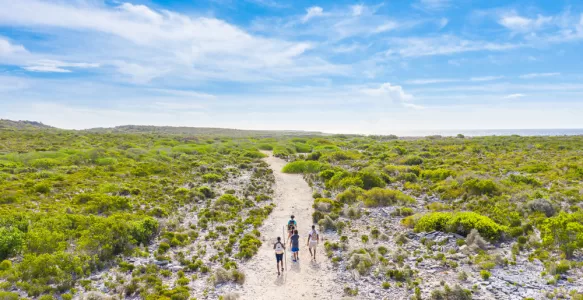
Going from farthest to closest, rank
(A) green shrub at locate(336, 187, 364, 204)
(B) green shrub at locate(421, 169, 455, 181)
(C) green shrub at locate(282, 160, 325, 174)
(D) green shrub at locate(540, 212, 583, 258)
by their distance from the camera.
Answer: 1. (C) green shrub at locate(282, 160, 325, 174)
2. (B) green shrub at locate(421, 169, 455, 181)
3. (A) green shrub at locate(336, 187, 364, 204)
4. (D) green shrub at locate(540, 212, 583, 258)

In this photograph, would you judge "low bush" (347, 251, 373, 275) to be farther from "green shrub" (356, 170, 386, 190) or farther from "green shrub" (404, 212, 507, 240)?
"green shrub" (356, 170, 386, 190)

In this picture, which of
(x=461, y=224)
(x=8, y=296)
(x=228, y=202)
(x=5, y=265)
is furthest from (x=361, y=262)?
(x=5, y=265)

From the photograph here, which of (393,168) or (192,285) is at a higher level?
(393,168)

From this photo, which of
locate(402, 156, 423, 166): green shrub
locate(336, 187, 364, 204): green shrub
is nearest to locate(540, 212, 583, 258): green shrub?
locate(336, 187, 364, 204): green shrub

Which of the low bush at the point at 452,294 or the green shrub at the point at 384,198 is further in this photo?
the green shrub at the point at 384,198

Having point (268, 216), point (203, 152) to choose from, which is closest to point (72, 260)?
point (268, 216)

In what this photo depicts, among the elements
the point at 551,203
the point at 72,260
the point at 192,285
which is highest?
the point at 551,203

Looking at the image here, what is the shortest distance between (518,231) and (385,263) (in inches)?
287

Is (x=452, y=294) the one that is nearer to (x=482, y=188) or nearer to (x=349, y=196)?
(x=349, y=196)

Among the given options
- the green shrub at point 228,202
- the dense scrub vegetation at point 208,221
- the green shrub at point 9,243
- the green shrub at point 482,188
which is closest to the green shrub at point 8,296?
the dense scrub vegetation at point 208,221

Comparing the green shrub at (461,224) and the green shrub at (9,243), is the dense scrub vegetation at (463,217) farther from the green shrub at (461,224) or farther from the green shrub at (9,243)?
the green shrub at (9,243)

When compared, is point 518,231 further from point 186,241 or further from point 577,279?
point 186,241

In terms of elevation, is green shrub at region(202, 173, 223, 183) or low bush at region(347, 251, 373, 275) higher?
green shrub at region(202, 173, 223, 183)

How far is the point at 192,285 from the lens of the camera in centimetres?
1225
